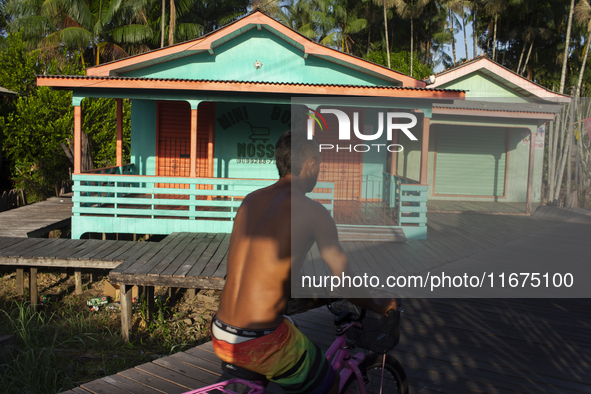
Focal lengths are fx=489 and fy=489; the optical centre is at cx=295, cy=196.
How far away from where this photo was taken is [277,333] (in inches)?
79.5

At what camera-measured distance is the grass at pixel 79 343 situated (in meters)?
4.73

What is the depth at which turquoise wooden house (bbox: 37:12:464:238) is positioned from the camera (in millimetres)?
8711

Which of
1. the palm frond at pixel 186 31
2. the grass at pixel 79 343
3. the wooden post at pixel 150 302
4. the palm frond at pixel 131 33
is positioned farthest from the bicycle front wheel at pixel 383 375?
the palm frond at pixel 186 31

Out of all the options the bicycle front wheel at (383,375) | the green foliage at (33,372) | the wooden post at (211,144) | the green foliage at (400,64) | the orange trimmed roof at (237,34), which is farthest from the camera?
the green foliage at (400,64)

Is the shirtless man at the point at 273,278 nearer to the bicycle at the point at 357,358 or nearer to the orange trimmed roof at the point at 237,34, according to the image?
the bicycle at the point at 357,358

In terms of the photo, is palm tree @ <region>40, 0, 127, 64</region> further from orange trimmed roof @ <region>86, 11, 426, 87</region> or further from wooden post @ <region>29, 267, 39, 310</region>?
wooden post @ <region>29, 267, 39, 310</region>

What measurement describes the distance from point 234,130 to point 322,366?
1010 cm

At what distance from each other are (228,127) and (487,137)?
240 inches

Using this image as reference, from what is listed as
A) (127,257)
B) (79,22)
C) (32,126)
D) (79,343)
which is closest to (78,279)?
(127,257)

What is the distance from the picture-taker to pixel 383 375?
2545 millimetres

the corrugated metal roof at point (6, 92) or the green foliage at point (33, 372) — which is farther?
the corrugated metal roof at point (6, 92)

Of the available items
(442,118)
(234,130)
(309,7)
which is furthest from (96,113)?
(309,7)

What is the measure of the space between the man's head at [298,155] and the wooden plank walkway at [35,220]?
24.4 ft

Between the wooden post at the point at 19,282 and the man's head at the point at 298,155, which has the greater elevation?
the man's head at the point at 298,155
